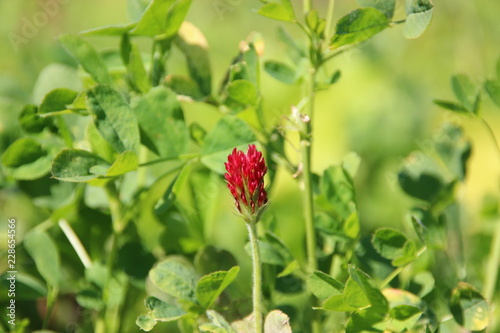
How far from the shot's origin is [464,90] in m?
0.61

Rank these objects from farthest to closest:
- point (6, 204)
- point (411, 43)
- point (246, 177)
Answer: point (411, 43)
point (6, 204)
point (246, 177)

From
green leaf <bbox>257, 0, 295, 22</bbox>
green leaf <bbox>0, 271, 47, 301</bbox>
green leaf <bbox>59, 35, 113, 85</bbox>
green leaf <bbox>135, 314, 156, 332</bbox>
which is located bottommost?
green leaf <bbox>0, 271, 47, 301</bbox>

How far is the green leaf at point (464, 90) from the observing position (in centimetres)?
59

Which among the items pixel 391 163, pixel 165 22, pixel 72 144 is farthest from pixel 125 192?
pixel 391 163

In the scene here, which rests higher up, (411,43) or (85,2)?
(85,2)

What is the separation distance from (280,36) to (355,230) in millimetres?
185

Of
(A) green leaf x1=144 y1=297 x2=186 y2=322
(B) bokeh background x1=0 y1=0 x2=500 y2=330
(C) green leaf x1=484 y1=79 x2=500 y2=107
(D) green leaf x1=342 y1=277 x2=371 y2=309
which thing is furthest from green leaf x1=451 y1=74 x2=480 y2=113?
(A) green leaf x1=144 y1=297 x2=186 y2=322

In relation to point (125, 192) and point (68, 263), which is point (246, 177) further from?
point (68, 263)

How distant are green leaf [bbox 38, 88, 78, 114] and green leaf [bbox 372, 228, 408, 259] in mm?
283

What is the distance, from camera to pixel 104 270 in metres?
0.62

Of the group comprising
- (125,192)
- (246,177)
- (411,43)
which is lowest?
(411,43)

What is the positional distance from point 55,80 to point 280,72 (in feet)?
0.81

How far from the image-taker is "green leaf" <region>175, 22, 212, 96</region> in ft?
2.01

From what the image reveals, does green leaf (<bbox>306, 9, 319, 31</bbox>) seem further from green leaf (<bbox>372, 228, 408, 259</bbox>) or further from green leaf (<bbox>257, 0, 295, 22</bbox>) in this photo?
green leaf (<bbox>372, 228, 408, 259</bbox>)
